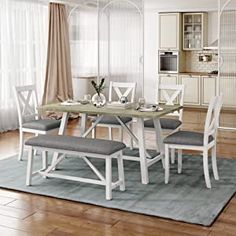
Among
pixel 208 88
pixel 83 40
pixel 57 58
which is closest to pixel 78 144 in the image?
pixel 57 58

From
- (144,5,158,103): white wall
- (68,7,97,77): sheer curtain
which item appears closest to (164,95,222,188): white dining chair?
(68,7,97,77): sheer curtain

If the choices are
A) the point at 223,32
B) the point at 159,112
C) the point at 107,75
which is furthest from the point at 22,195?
the point at 223,32

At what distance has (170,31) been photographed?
10.4 metres

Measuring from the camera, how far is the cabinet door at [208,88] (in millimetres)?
10016

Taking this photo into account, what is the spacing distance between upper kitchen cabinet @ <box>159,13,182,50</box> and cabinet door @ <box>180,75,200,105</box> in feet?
2.44

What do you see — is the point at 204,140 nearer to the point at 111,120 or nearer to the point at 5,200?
the point at 111,120

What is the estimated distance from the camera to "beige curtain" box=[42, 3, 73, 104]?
8.77 metres

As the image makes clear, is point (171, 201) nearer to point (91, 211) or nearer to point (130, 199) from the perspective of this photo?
point (130, 199)

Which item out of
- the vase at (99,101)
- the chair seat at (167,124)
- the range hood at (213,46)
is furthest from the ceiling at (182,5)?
the vase at (99,101)

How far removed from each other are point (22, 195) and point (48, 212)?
1.85 feet

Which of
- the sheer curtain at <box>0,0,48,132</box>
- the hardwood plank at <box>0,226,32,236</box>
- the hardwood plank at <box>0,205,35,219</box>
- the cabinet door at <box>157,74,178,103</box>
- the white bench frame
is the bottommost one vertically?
the hardwood plank at <box>0,226,32,236</box>

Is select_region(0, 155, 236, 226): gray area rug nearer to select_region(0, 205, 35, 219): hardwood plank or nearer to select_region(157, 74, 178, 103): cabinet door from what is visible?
select_region(0, 205, 35, 219): hardwood plank

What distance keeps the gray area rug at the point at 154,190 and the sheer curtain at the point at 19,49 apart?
2.44m

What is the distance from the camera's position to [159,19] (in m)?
10.5
